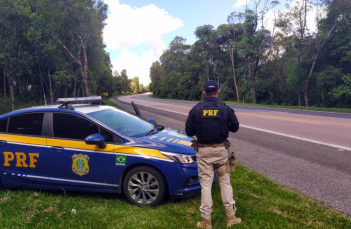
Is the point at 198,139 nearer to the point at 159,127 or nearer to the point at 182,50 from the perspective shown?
the point at 159,127

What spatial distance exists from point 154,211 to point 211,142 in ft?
4.49

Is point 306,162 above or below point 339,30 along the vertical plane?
below

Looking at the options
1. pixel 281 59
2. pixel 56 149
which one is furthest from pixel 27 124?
pixel 281 59

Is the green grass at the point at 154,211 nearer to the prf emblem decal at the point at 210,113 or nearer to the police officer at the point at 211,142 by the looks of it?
the police officer at the point at 211,142

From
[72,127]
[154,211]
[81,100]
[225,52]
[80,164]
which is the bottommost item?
[154,211]

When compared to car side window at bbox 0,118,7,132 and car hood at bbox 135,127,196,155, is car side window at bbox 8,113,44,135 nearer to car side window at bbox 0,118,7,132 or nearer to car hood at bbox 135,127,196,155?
car side window at bbox 0,118,7,132

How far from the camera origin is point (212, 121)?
11.5 feet

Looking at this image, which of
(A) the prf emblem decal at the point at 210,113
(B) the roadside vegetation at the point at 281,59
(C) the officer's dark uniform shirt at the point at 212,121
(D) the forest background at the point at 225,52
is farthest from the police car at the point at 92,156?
(B) the roadside vegetation at the point at 281,59

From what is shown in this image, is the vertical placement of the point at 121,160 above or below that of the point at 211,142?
below

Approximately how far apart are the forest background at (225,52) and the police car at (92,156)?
1325 cm

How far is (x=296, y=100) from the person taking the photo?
42.0 metres

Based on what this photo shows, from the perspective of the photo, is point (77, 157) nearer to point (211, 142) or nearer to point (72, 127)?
point (72, 127)

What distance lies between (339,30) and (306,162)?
29.2 m

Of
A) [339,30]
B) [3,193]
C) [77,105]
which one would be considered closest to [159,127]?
[77,105]
